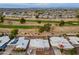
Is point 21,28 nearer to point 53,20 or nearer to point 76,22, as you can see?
point 53,20

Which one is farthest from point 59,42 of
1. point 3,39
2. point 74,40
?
point 3,39

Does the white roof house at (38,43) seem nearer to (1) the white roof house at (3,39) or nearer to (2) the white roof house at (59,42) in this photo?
(2) the white roof house at (59,42)

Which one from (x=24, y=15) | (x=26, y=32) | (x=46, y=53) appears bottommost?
(x=46, y=53)

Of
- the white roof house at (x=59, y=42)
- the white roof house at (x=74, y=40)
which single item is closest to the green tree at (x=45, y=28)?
the white roof house at (x=59, y=42)

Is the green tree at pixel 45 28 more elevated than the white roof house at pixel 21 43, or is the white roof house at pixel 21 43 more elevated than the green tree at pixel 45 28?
the green tree at pixel 45 28

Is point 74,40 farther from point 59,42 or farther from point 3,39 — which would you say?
point 3,39

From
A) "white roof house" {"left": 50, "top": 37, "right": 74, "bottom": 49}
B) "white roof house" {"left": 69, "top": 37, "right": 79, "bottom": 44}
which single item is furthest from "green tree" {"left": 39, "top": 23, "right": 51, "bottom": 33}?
"white roof house" {"left": 69, "top": 37, "right": 79, "bottom": 44}

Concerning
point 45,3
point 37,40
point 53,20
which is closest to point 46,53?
point 37,40

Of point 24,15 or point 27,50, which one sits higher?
point 24,15
